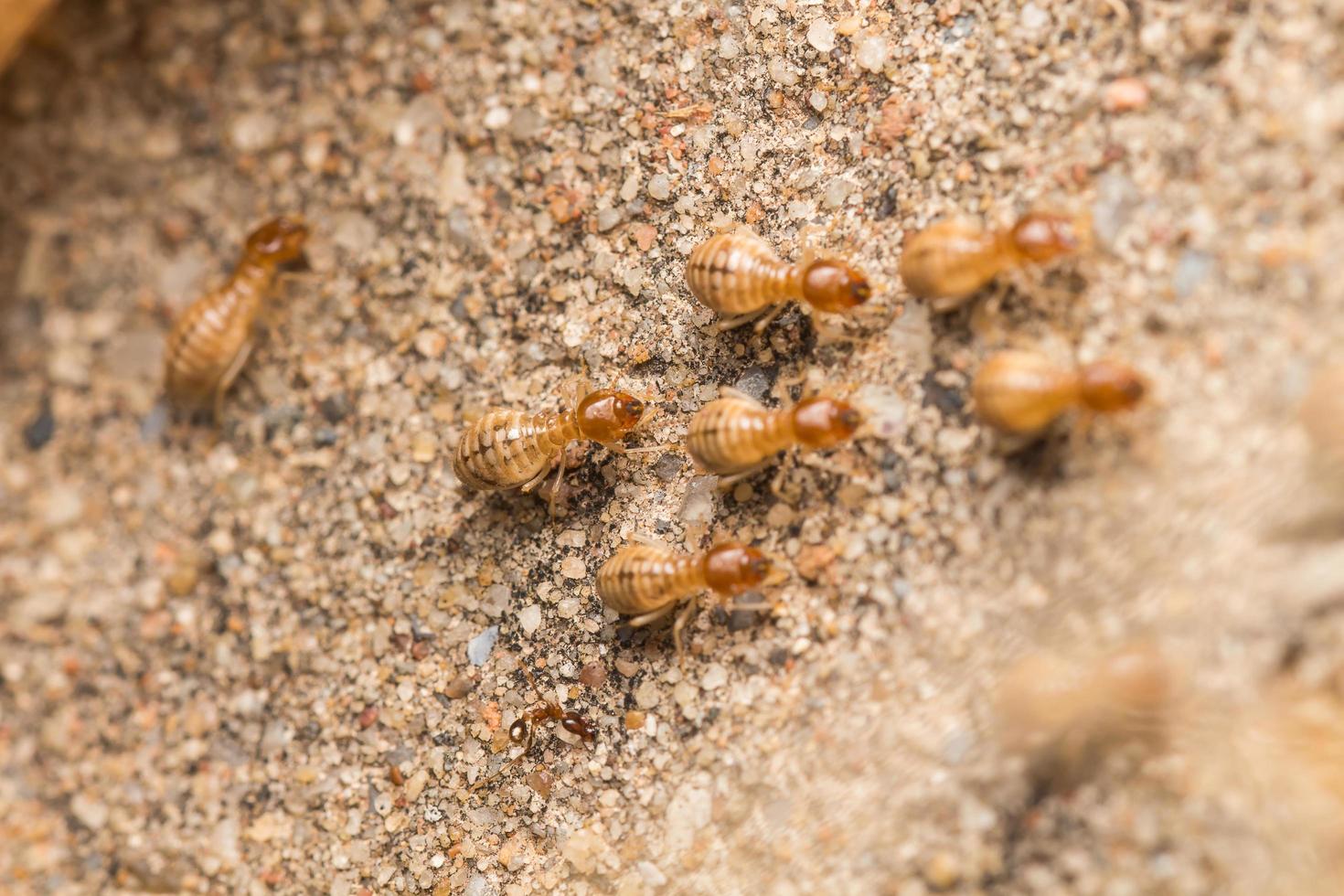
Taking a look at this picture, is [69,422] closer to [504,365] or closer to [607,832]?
[504,365]

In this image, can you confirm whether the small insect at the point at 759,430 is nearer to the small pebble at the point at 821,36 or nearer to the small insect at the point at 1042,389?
the small insect at the point at 1042,389

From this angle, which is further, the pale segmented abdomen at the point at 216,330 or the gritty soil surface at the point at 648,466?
the pale segmented abdomen at the point at 216,330

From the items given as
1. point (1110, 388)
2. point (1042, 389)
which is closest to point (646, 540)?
point (1042, 389)

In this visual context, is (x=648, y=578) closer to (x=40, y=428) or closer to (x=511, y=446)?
(x=511, y=446)

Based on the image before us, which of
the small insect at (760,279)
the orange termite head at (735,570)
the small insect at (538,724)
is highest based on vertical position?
the small insect at (760,279)

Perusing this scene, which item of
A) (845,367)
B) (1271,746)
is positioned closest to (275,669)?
(845,367)

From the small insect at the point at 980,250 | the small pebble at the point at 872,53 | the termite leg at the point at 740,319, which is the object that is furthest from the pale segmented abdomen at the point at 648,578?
the small pebble at the point at 872,53
